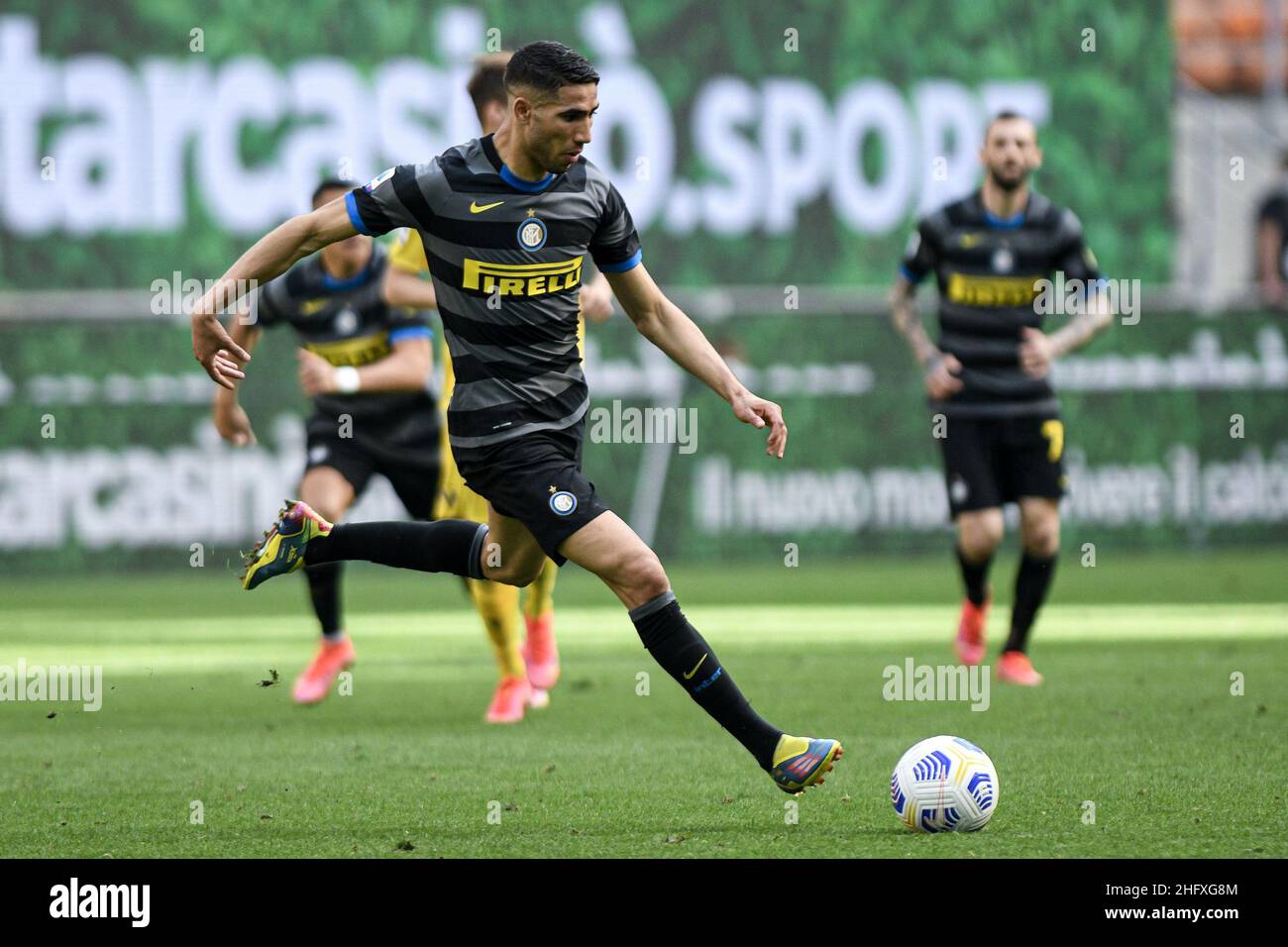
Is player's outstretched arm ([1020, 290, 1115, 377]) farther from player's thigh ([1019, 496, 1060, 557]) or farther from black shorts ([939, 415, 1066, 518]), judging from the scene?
player's thigh ([1019, 496, 1060, 557])

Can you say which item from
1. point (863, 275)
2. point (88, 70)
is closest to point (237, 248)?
point (88, 70)

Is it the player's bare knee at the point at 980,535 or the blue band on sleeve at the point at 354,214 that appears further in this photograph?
the player's bare knee at the point at 980,535

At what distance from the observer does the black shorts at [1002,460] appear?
10.5 m

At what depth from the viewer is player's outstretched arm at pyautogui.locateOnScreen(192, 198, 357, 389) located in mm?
6406

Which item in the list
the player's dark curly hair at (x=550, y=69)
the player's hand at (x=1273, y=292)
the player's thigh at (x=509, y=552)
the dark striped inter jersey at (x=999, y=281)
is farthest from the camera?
the player's hand at (x=1273, y=292)

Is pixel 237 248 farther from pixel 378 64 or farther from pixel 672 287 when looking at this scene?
pixel 672 287

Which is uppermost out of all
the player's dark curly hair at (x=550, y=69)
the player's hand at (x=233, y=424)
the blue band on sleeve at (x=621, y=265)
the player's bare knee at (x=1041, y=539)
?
the player's dark curly hair at (x=550, y=69)

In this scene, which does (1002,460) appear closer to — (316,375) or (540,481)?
(316,375)

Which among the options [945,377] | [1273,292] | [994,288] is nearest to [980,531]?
[945,377]

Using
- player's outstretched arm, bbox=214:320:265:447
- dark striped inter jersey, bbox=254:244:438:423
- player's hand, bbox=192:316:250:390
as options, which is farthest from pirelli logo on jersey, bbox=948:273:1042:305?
player's hand, bbox=192:316:250:390

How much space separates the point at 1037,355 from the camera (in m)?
10.2

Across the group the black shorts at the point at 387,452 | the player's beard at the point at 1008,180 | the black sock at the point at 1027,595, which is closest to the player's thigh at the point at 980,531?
the black sock at the point at 1027,595

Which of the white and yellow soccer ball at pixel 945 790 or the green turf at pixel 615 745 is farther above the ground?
the white and yellow soccer ball at pixel 945 790

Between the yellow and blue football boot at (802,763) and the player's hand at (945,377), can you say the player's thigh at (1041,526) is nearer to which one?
the player's hand at (945,377)
